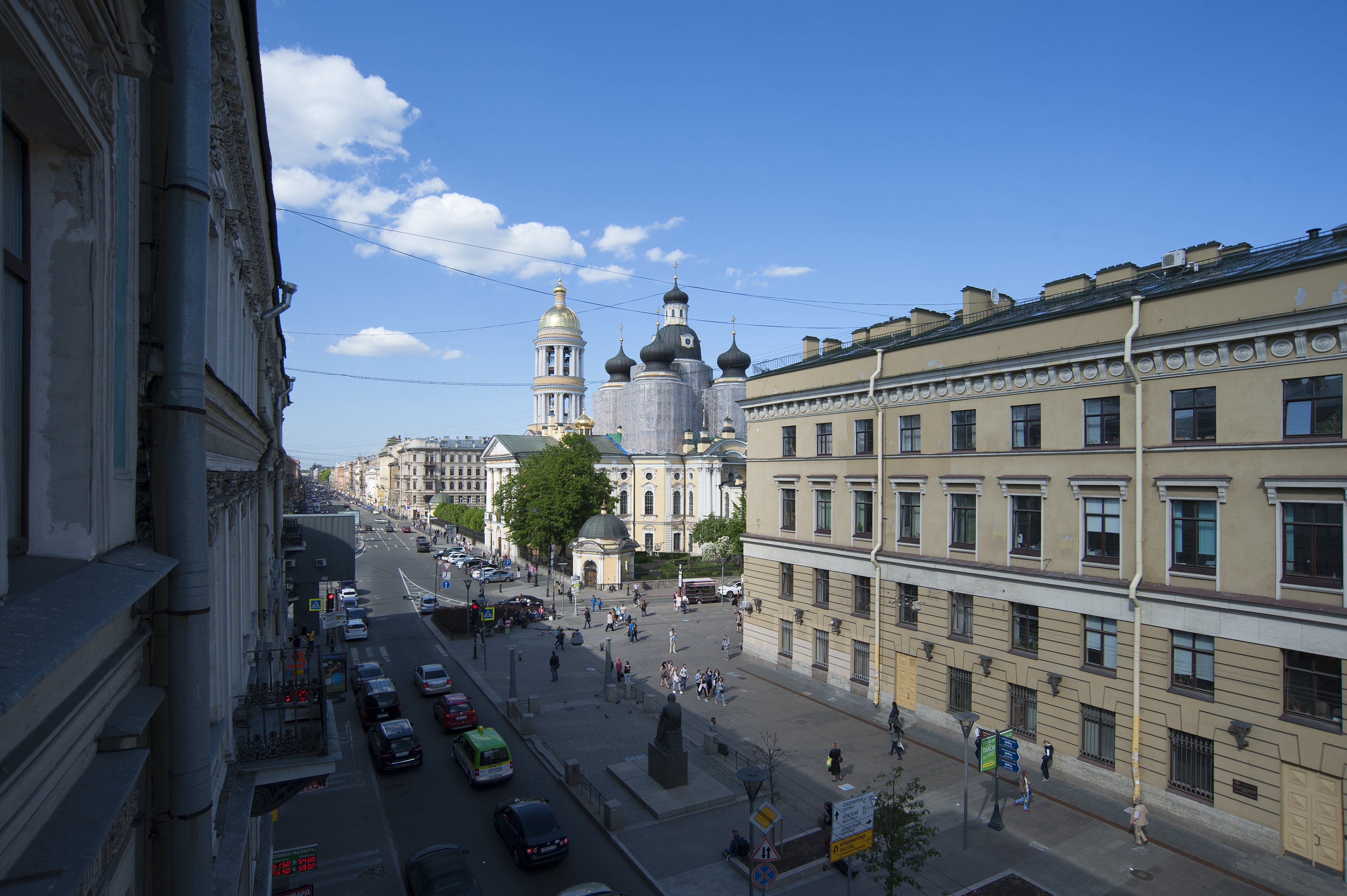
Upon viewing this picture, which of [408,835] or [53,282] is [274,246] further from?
[408,835]

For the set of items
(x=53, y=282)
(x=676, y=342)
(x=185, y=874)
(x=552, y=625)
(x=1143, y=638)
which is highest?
(x=676, y=342)

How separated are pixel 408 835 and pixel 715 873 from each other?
7345 mm

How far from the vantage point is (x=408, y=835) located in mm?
17922

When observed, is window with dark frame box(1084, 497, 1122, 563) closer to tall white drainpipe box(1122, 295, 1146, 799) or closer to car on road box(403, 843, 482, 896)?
tall white drainpipe box(1122, 295, 1146, 799)

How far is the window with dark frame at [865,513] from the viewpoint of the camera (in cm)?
2681

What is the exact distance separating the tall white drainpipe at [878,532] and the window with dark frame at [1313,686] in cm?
1146

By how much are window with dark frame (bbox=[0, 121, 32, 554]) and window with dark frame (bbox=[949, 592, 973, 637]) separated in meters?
23.6

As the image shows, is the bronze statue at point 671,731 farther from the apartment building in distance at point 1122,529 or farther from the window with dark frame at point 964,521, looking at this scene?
the window with dark frame at point 964,521

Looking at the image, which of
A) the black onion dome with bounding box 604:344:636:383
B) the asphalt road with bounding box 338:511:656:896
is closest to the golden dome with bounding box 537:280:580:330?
the black onion dome with bounding box 604:344:636:383

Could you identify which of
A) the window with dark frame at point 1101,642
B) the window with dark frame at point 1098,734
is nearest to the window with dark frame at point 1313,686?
the window with dark frame at point 1101,642

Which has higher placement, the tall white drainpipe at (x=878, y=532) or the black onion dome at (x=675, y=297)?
the black onion dome at (x=675, y=297)

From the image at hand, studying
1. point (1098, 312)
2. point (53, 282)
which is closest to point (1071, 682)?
point (1098, 312)

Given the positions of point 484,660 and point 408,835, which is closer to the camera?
point 408,835

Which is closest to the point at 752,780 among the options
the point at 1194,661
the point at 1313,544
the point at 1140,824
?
the point at 1140,824
